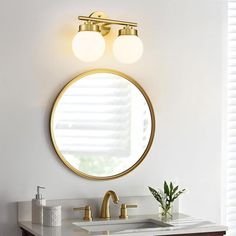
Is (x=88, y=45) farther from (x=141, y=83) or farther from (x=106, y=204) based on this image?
(x=106, y=204)

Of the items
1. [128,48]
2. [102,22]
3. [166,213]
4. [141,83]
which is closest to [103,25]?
[102,22]

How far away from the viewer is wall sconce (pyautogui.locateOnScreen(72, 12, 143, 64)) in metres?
3.53

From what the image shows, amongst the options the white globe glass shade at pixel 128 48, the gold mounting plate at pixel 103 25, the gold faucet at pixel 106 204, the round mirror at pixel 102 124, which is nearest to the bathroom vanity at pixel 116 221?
the gold faucet at pixel 106 204

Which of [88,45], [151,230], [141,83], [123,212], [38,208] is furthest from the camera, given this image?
[141,83]

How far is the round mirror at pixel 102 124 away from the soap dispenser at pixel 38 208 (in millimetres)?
258

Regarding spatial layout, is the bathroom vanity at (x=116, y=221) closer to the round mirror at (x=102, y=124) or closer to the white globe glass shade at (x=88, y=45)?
the round mirror at (x=102, y=124)

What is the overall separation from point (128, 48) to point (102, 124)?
1.42 ft

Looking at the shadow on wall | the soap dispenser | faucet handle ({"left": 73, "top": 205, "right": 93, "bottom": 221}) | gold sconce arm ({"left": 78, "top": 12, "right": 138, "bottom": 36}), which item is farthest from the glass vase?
gold sconce arm ({"left": 78, "top": 12, "right": 138, "bottom": 36})

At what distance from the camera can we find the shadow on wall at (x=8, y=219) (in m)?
3.51

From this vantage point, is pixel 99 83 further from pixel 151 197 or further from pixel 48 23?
pixel 151 197

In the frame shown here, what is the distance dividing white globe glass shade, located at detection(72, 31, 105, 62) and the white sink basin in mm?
856

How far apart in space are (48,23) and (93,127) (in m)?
0.60

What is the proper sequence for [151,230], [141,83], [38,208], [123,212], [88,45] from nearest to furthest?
[151,230] < [38,208] < [88,45] < [123,212] < [141,83]

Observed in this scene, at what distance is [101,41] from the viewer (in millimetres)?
3562
